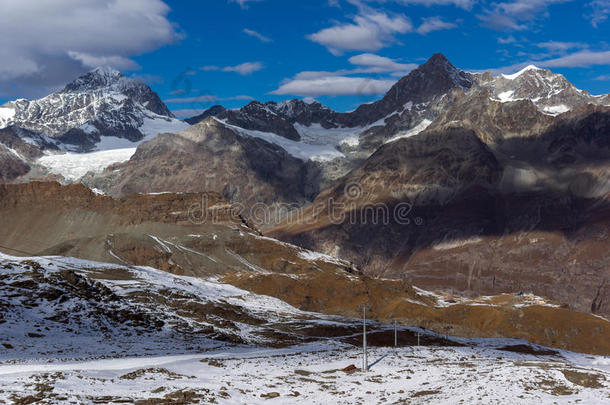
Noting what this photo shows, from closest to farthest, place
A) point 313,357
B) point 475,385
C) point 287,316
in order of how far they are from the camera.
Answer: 1. point 475,385
2. point 313,357
3. point 287,316

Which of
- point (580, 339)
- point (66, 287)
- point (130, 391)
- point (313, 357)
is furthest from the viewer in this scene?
point (580, 339)

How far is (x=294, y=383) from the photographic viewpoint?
161 feet

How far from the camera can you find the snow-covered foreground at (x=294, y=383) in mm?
40062

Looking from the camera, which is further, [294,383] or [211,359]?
[211,359]

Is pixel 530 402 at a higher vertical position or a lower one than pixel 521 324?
higher

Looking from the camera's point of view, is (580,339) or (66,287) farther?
(580,339)

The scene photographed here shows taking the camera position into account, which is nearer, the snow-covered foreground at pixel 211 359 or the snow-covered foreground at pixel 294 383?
the snow-covered foreground at pixel 294 383

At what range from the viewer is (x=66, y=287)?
279 feet

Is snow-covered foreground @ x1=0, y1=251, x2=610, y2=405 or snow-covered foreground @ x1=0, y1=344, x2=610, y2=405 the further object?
snow-covered foreground @ x1=0, y1=251, x2=610, y2=405

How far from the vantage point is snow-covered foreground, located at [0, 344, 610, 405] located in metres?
40.1

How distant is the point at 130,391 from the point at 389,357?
101 ft

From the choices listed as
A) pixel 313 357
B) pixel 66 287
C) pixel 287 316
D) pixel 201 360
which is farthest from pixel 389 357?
pixel 287 316

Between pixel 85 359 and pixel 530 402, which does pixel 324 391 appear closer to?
pixel 530 402

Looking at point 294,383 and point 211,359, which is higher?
point 294,383
